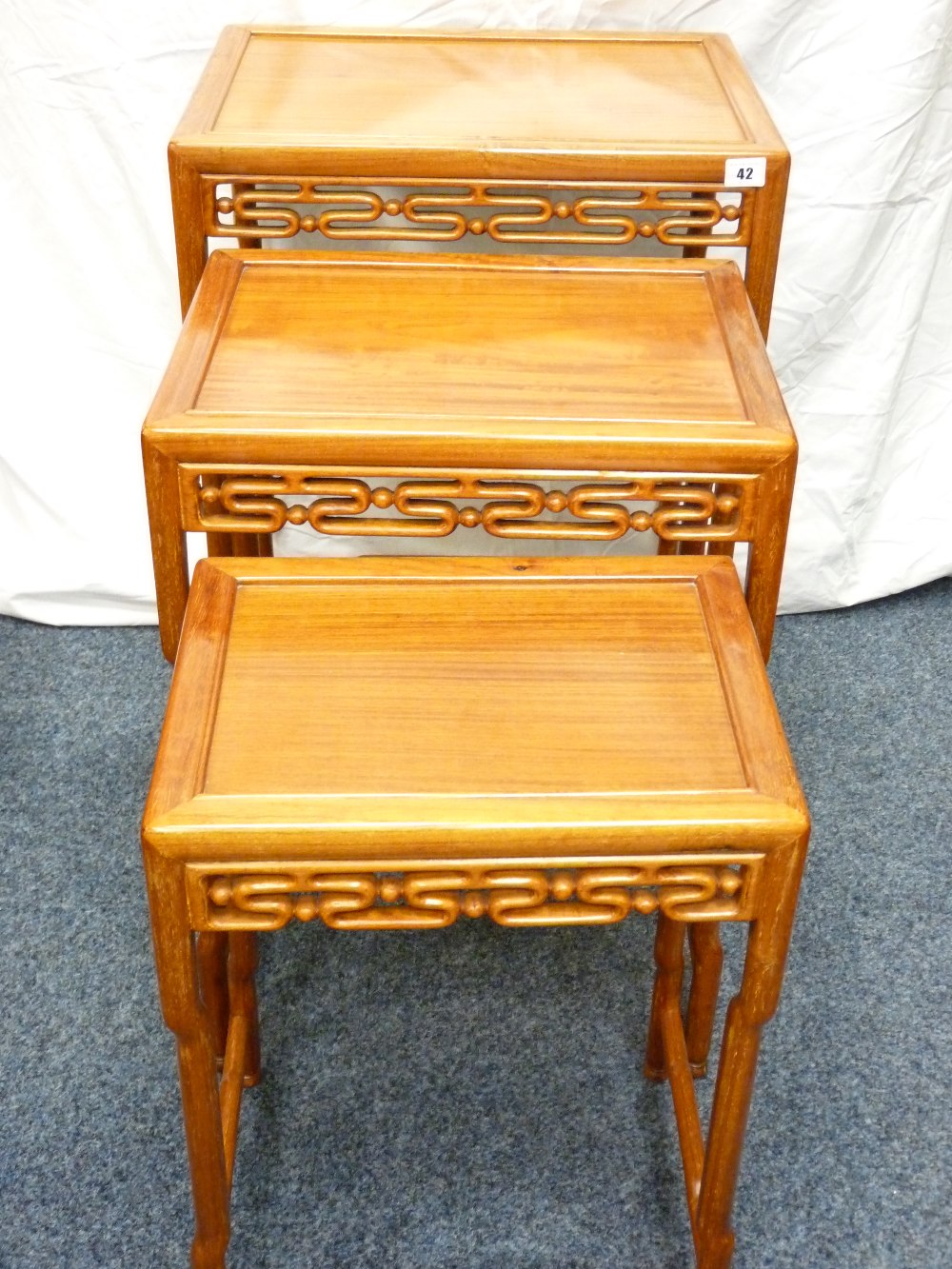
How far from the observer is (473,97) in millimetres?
1302

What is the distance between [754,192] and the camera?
122 centimetres

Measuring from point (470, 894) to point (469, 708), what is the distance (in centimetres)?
12

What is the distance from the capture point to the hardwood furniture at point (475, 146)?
1201mm

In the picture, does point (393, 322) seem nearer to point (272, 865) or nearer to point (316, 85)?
point (316, 85)

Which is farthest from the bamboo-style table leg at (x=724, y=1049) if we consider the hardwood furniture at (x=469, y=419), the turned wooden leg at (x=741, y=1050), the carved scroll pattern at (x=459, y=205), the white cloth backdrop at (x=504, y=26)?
the white cloth backdrop at (x=504, y=26)

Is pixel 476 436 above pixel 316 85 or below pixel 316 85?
below

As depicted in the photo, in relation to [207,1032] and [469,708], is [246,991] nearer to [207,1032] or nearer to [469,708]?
[207,1032]

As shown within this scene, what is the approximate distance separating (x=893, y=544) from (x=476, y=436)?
0.98 m

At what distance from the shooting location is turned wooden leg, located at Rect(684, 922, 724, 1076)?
116 cm

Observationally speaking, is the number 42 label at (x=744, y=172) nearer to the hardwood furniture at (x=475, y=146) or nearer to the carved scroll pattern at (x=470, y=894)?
the hardwood furniture at (x=475, y=146)

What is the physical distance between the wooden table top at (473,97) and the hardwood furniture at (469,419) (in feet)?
0.41

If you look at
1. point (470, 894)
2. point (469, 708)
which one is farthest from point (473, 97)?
point (470, 894)

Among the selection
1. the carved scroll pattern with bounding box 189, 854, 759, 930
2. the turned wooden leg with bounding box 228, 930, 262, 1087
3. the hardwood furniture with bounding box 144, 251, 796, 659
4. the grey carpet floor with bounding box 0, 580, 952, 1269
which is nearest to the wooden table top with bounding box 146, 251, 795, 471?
the hardwood furniture with bounding box 144, 251, 796, 659

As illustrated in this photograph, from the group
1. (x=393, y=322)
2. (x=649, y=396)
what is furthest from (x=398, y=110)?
(x=649, y=396)
